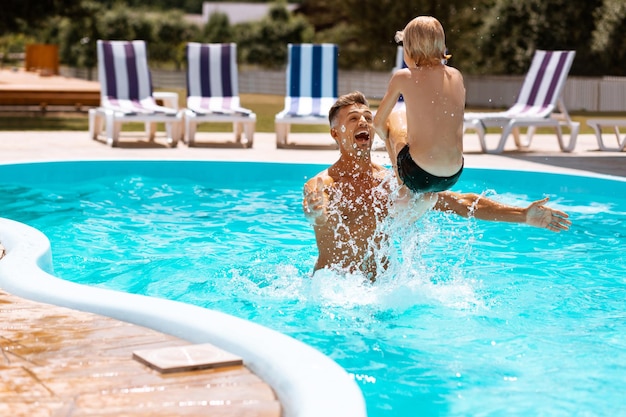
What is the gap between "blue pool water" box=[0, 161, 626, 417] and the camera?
3.69m

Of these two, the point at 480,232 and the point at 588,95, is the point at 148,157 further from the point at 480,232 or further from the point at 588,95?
the point at 588,95

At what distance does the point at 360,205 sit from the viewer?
15.3 ft

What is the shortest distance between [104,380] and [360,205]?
2.26 m

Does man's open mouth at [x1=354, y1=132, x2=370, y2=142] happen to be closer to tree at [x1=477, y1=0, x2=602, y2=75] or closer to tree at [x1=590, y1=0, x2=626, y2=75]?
tree at [x1=590, y1=0, x2=626, y2=75]

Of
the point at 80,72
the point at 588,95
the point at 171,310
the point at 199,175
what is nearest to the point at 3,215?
the point at 199,175

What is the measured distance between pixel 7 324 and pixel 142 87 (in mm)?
9639

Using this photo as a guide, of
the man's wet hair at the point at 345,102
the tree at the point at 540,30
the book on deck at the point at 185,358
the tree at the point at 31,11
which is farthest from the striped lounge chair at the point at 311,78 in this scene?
the tree at the point at 540,30

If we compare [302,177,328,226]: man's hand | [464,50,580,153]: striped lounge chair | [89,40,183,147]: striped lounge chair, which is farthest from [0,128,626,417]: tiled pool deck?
[89,40,183,147]: striped lounge chair

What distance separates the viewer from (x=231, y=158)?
10031 millimetres

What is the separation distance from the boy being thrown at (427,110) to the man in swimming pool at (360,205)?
0.66 ft

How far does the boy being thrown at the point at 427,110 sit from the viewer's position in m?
4.16

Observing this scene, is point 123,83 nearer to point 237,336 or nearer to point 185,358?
point 237,336

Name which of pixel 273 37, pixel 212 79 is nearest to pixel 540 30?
pixel 273 37

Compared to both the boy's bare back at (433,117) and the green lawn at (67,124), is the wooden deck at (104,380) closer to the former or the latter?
the boy's bare back at (433,117)
